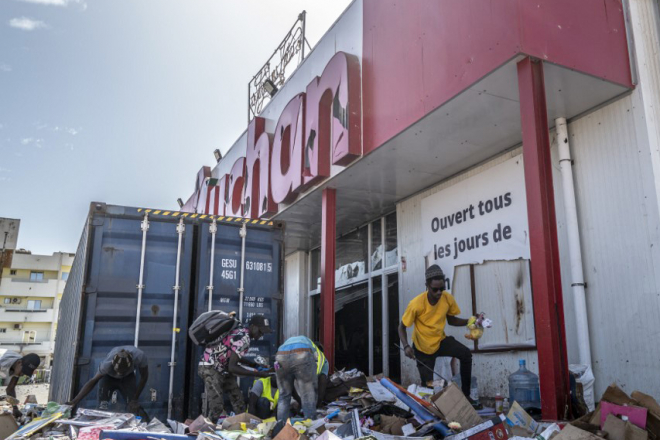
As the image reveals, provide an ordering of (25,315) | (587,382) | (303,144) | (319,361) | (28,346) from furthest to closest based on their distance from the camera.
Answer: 1. (25,315)
2. (28,346)
3. (303,144)
4. (319,361)
5. (587,382)

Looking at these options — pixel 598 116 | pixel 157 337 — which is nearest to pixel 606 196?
pixel 598 116

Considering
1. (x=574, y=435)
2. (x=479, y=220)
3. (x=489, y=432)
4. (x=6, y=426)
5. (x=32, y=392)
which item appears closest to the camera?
(x=574, y=435)

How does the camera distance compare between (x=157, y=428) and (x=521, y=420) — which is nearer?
(x=521, y=420)

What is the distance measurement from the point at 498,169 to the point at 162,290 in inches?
208

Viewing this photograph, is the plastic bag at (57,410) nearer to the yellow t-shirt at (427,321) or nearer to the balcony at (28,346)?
the yellow t-shirt at (427,321)

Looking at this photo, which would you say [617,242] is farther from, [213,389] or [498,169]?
[213,389]

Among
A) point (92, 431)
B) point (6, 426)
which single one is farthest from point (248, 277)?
point (6, 426)

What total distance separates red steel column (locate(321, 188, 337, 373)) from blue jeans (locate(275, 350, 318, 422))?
8.32 feet

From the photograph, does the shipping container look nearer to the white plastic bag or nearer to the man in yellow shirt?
the man in yellow shirt

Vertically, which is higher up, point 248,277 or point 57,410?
point 248,277

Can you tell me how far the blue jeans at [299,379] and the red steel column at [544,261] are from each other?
237 centimetres

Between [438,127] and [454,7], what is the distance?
1.54 meters

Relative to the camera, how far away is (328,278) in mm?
9508

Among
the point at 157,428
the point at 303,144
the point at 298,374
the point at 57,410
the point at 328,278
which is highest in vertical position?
the point at 303,144
